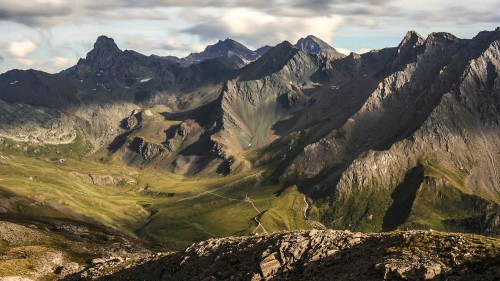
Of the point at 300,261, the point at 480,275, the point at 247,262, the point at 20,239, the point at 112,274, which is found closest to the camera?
the point at 480,275

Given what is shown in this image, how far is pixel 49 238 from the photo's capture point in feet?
528

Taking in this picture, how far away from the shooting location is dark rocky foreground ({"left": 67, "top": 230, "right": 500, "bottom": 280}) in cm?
5503

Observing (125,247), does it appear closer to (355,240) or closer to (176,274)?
(176,274)

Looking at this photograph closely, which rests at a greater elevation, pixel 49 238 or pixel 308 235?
pixel 308 235

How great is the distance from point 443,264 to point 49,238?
5385 inches

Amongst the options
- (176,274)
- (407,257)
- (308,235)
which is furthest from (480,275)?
(176,274)

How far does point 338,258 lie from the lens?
6656 cm

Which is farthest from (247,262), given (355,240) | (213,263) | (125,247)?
(125,247)

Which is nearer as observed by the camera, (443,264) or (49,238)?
(443,264)

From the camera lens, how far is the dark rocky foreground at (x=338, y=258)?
181ft

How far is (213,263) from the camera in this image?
260 ft

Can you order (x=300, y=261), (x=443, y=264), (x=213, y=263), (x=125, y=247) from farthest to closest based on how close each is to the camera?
(x=125, y=247), (x=213, y=263), (x=300, y=261), (x=443, y=264)

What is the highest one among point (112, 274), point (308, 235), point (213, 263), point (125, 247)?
point (308, 235)

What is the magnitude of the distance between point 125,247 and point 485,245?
133940 mm
